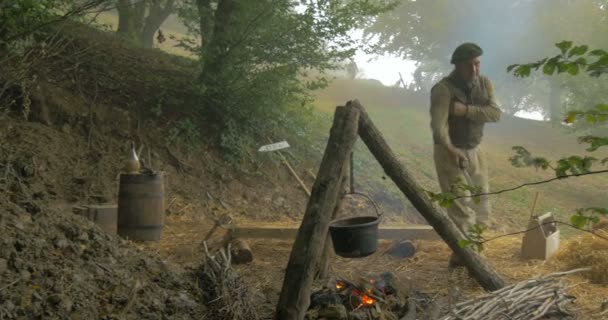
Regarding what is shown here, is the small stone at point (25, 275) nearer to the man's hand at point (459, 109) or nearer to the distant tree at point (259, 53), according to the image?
the man's hand at point (459, 109)

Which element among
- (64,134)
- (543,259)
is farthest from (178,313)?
(64,134)

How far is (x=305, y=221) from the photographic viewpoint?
442cm

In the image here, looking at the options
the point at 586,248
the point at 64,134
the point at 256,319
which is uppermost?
the point at 64,134

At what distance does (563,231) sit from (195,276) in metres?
8.01

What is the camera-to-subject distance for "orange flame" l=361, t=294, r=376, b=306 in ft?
14.7

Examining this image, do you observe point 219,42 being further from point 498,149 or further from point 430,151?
point 498,149

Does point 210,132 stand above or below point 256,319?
above

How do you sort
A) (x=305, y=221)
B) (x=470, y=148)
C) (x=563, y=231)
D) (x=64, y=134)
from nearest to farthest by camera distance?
(x=305, y=221) < (x=470, y=148) < (x=64, y=134) < (x=563, y=231)

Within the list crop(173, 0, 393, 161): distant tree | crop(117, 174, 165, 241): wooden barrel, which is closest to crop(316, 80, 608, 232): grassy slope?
crop(173, 0, 393, 161): distant tree

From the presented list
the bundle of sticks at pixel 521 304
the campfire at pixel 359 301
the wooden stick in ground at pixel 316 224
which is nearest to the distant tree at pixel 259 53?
the wooden stick in ground at pixel 316 224

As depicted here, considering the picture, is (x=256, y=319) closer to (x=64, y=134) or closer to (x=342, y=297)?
(x=342, y=297)

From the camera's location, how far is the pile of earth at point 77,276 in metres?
3.55

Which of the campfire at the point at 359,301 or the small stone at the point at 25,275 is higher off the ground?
the small stone at the point at 25,275

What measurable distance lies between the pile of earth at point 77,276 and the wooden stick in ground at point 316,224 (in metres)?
0.68
